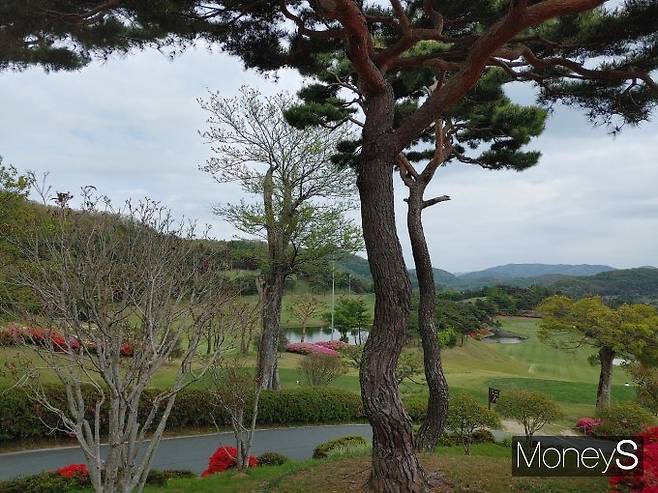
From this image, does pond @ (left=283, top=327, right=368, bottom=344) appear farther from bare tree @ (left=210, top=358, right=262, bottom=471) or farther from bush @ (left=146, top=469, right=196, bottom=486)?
bush @ (left=146, top=469, right=196, bottom=486)

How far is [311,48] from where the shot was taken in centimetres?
731

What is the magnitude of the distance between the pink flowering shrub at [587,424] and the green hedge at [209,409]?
4619 mm

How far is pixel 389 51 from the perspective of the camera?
615cm

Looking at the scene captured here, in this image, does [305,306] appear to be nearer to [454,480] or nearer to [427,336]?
[427,336]

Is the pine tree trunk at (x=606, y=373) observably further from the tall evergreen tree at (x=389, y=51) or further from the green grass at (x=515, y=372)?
the tall evergreen tree at (x=389, y=51)

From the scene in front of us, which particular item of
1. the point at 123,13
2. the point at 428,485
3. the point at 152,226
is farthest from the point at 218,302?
the point at 123,13

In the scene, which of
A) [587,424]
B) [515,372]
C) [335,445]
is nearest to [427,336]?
[335,445]

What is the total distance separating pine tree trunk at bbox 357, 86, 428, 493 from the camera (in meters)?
4.61

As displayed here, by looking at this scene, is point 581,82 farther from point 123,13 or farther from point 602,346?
point 602,346

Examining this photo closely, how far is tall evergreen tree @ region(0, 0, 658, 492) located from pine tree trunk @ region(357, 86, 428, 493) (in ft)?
0.04

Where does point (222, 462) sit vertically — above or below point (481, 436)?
above

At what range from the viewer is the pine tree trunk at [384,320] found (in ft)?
15.1

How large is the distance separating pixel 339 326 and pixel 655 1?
107 ft

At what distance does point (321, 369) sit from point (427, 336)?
10384mm
